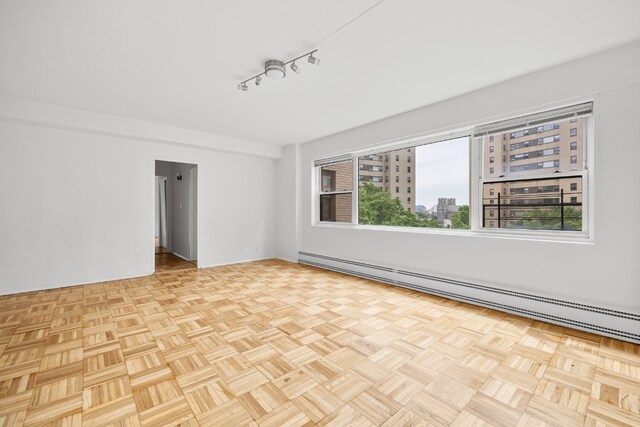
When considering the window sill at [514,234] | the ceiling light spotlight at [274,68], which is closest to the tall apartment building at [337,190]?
the window sill at [514,234]

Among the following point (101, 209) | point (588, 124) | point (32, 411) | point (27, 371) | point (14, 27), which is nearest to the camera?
point (32, 411)

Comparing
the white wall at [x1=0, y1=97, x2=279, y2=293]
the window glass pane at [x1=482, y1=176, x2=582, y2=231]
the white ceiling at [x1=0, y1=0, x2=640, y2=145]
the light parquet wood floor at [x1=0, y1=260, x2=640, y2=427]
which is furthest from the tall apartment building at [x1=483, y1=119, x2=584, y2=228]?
the white wall at [x1=0, y1=97, x2=279, y2=293]

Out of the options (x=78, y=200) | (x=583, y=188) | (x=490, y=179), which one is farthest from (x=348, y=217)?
(x=78, y=200)

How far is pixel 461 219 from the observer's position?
383cm

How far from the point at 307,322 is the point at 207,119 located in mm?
3548

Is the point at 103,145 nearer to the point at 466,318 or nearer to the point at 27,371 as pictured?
the point at 27,371

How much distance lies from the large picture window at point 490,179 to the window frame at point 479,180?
A: 1 centimetres

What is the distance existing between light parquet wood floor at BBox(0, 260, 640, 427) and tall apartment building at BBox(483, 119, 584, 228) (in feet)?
4.02

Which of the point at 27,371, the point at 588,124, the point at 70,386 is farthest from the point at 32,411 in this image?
the point at 588,124

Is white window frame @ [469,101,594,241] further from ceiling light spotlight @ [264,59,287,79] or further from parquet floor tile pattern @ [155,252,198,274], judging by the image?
parquet floor tile pattern @ [155,252,198,274]

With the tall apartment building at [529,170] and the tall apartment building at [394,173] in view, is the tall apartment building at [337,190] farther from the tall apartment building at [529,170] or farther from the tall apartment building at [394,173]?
the tall apartment building at [529,170]

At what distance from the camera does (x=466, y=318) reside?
302 cm

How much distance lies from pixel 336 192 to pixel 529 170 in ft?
10.6

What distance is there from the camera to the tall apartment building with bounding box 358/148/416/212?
4484mm
